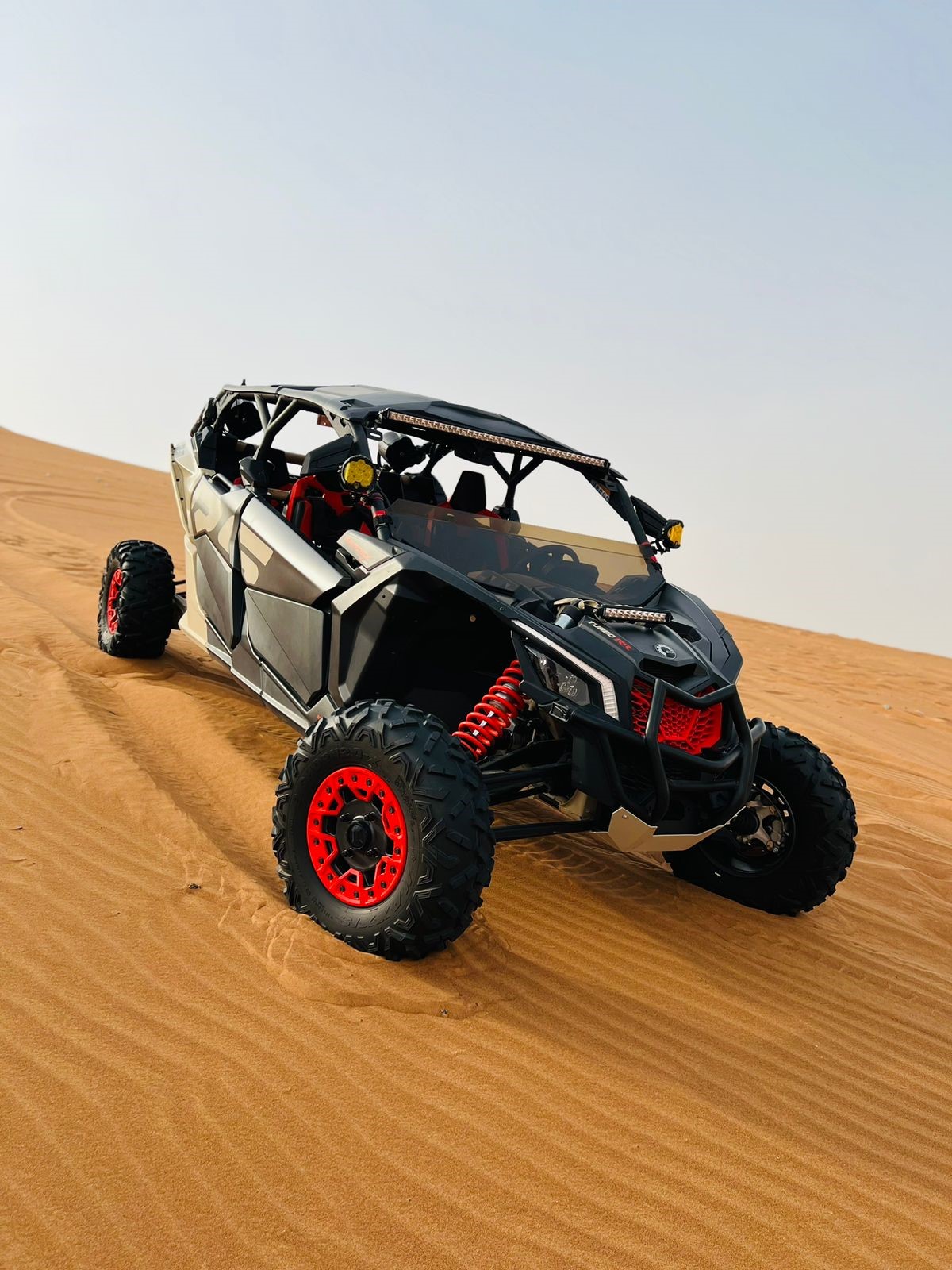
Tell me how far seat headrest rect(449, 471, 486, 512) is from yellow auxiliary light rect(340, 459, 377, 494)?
1420 millimetres

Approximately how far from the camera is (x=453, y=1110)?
2949 millimetres

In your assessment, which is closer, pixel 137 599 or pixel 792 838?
pixel 792 838

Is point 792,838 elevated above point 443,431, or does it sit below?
below

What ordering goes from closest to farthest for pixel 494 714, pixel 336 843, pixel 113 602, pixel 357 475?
1. pixel 336 843
2. pixel 494 714
3. pixel 357 475
4. pixel 113 602

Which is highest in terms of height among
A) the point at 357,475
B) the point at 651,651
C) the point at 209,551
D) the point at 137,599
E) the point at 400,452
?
the point at 400,452

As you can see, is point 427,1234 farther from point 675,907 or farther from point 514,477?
point 514,477

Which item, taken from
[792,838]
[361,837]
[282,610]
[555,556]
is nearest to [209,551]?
[282,610]

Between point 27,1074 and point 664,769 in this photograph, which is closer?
point 27,1074

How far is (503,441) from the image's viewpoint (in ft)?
15.7

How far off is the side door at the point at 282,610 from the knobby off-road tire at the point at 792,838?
199cm

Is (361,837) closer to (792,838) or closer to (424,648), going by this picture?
(424,648)

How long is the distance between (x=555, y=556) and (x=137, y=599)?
3.47 metres

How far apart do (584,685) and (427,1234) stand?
1842 millimetres

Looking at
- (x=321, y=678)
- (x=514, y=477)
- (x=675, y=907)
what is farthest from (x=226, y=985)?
(x=514, y=477)
